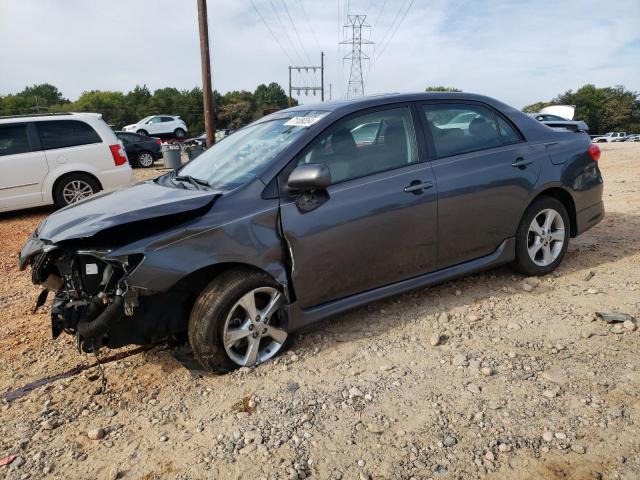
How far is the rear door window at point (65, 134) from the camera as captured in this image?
816cm

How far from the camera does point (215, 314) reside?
2.78m

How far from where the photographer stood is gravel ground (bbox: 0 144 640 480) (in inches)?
86.8

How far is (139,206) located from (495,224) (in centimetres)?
263

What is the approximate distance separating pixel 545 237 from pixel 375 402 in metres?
2.41

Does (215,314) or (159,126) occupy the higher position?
(159,126)

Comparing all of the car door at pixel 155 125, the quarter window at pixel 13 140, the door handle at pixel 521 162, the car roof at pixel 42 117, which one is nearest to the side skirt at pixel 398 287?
the door handle at pixel 521 162

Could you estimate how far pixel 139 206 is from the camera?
2.86 metres

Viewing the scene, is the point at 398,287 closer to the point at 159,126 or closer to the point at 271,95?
the point at 159,126

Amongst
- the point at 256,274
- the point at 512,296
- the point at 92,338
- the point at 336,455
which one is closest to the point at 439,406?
the point at 336,455

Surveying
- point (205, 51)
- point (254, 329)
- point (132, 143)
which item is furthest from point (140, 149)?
point (254, 329)

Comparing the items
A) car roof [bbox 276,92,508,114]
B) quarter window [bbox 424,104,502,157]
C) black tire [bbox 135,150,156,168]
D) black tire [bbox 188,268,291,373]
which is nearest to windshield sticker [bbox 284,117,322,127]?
car roof [bbox 276,92,508,114]

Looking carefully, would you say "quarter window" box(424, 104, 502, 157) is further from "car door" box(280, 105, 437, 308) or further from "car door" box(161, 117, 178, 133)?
"car door" box(161, 117, 178, 133)

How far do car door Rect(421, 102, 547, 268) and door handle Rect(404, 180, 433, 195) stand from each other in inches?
5.1

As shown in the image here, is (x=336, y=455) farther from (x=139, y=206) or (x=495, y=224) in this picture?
(x=495, y=224)
